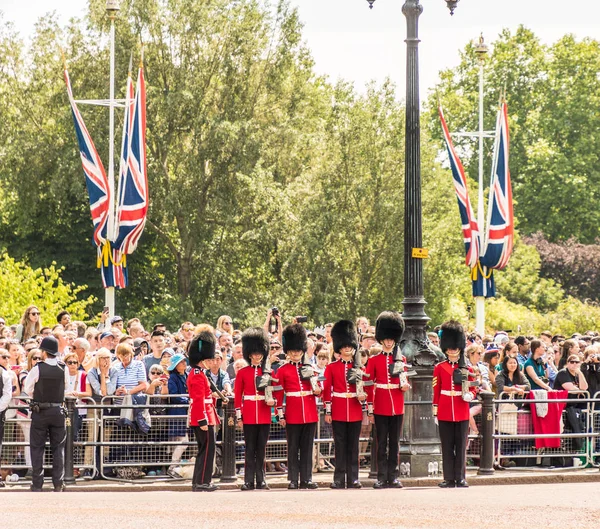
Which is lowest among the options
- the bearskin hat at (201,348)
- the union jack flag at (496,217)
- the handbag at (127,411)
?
the handbag at (127,411)

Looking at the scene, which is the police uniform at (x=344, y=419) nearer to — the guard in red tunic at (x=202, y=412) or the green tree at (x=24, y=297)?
the guard in red tunic at (x=202, y=412)

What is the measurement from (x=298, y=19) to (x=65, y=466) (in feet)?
97.6

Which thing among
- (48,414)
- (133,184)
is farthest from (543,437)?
(133,184)

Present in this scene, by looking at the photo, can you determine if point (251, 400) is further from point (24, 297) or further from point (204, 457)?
point (24, 297)

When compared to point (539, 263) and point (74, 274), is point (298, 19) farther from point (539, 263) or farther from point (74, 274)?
point (539, 263)

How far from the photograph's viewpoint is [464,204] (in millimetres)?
29422

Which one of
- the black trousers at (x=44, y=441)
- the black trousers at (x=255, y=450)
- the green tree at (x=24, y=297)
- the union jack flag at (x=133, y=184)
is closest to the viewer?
the black trousers at (x=44, y=441)

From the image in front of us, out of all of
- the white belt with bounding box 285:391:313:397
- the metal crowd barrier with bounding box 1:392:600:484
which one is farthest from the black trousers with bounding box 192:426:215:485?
the white belt with bounding box 285:391:313:397

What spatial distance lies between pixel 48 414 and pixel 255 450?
227 cm

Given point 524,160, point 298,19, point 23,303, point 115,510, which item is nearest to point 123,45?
point 298,19

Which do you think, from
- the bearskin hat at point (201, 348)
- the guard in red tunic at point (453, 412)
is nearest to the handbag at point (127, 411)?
the bearskin hat at point (201, 348)

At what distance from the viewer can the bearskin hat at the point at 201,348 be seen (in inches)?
596

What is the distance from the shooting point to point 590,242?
6347 centimetres

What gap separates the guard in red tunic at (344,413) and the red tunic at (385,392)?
20cm
